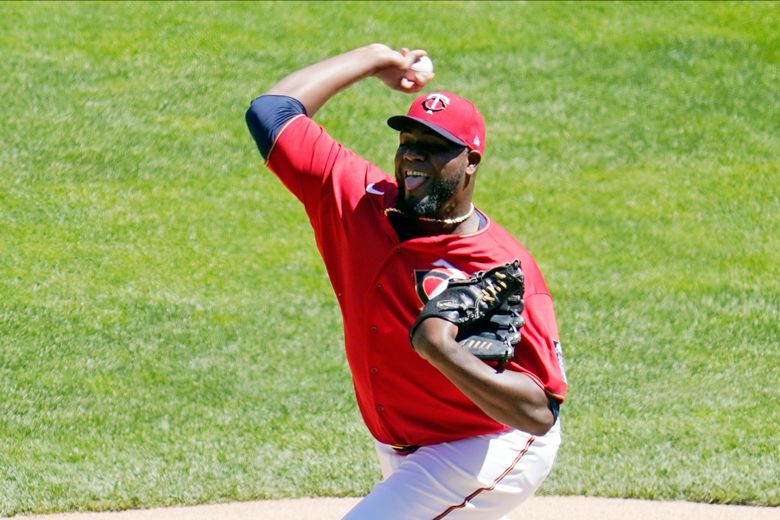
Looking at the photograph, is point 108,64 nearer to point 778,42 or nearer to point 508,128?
point 508,128

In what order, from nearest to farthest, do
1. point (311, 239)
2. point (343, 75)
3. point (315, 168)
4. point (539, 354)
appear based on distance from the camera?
point (539, 354) → point (315, 168) → point (343, 75) → point (311, 239)

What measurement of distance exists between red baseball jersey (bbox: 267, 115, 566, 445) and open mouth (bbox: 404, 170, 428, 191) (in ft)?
0.59

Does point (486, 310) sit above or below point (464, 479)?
above

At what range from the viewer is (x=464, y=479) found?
4.13 meters

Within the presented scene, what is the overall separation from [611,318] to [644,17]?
16.3 feet

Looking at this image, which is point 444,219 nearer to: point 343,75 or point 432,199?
point 432,199

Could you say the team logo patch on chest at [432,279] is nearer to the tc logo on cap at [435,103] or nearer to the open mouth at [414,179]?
the open mouth at [414,179]

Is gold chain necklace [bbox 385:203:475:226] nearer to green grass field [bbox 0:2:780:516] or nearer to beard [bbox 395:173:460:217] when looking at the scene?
beard [bbox 395:173:460:217]

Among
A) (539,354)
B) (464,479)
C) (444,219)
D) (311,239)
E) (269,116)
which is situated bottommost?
(311,239)

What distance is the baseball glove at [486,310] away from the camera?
3.63m

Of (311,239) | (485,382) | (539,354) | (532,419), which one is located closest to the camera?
(485,382)

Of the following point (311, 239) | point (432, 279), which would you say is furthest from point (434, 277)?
point (311, 239)

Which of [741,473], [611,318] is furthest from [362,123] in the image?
[741,473]

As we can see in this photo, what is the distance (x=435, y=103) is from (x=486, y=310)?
89cm
